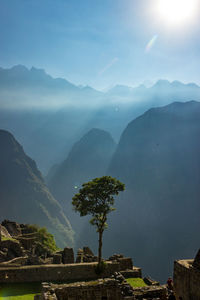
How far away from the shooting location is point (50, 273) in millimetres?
22766

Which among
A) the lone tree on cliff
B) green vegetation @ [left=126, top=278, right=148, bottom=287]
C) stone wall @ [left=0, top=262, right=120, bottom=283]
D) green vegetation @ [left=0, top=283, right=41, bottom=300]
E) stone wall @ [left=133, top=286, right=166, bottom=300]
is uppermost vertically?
the lone tree on cliff

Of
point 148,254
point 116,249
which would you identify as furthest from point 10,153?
point 148,254

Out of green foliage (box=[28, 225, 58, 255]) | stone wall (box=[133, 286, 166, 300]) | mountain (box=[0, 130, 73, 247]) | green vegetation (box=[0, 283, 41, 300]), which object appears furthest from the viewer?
mountain (box=[0, 130, 73, 247])

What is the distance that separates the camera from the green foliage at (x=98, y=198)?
2488 centimetres

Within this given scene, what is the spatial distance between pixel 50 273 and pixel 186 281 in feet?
42.0

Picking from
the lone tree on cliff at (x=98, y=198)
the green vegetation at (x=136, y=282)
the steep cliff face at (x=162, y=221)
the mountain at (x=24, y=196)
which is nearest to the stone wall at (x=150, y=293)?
the green vegetation at (x=136, y=282)

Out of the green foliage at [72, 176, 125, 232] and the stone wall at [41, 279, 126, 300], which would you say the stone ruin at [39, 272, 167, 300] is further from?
the green foliage at [72, 176, 125, 232]

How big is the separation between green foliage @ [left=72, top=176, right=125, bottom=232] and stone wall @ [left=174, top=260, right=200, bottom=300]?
10266mm

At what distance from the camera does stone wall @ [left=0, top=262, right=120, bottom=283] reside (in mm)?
21547

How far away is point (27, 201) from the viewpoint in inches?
6161

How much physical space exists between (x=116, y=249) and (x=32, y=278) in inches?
5655

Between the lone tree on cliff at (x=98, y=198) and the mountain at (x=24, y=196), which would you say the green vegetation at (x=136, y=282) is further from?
the mountain at (x=24, y=196)

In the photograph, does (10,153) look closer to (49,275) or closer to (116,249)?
(116,249)

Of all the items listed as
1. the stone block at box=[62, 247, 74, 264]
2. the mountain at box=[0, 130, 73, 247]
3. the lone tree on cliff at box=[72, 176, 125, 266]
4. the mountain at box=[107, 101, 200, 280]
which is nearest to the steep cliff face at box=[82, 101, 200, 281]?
the mountain at box=[107, 101, 200, 280]
